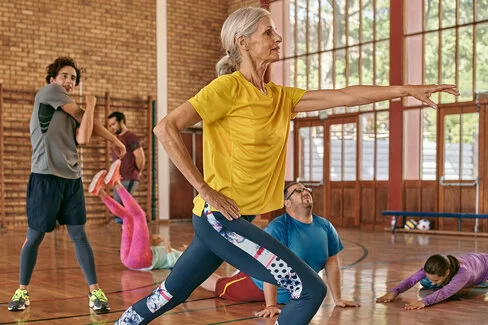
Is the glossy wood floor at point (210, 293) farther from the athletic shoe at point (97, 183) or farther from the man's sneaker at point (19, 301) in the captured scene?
the athletic shoe at point (97, 183)

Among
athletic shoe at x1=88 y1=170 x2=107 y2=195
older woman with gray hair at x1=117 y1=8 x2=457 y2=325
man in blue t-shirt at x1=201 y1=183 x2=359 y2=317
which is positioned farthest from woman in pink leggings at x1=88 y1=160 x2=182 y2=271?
older woman with gray hair at x1=117 y1=8 x2=457 y2=325

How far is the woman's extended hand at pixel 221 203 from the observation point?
2520 mm

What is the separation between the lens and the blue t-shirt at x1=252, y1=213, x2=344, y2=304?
15.1 feet

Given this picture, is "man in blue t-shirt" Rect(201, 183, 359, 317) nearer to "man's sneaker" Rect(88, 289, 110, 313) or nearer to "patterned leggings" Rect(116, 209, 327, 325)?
"man's sneaker" Rect(88, 289, 110, 313)

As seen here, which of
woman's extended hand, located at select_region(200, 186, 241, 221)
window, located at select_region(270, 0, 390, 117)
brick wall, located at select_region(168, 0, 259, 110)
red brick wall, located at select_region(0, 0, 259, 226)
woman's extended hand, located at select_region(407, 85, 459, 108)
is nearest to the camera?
woman's extended hand, located at select_region(200, 186, 241, 221)

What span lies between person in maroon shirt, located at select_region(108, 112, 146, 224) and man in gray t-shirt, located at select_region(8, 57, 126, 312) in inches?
150

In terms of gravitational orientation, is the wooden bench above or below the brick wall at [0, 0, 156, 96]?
below

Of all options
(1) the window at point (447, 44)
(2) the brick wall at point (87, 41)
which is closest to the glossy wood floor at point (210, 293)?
(1) the window at point (447, 44)

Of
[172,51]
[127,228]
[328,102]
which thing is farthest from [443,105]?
[328,102]

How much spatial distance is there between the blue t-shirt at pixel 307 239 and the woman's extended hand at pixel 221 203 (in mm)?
2050

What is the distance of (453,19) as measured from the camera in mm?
12000

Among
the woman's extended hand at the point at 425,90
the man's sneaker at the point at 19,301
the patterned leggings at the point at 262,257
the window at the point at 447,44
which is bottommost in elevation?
the man's sneaker at the point at 19,301

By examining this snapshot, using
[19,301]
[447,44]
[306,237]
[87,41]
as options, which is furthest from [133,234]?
[87,41]

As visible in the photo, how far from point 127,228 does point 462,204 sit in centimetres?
704
